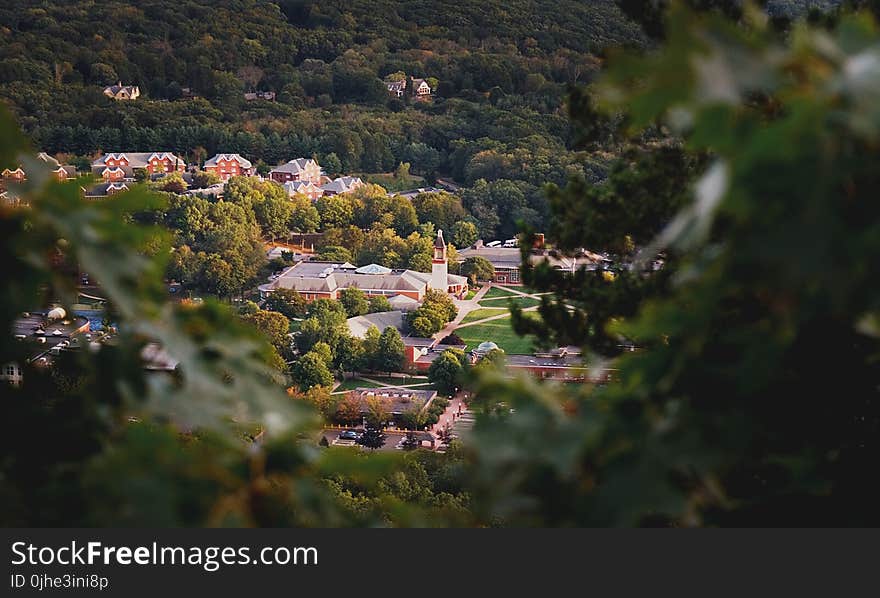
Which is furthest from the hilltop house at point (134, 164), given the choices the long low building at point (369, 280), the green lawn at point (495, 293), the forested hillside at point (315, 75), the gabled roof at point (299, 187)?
the green lawn at point (495, 293)

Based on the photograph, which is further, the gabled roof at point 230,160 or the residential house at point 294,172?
the gabled roof at point 230,160

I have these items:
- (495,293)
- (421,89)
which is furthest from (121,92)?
(495,293)

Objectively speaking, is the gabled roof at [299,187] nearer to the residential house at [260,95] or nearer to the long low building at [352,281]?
the long low building at [352,281]

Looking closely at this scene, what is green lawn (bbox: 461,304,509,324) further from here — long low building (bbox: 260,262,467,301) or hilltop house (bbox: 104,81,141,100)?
hilltop house (bbox: 104,81,141,100)

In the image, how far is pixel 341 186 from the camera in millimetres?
46625

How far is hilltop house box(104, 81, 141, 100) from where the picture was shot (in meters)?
55.5

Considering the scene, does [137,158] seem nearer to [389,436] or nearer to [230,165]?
[230,165]

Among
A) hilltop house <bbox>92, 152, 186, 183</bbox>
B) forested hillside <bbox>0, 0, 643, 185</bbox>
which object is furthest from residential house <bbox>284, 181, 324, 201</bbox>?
hilltop house <bbox>92, 152, 186, 183</bbox>

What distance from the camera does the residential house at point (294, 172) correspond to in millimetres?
48250

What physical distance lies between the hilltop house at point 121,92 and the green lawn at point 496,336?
28143 millimetres

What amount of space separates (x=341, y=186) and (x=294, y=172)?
2799 millimetres

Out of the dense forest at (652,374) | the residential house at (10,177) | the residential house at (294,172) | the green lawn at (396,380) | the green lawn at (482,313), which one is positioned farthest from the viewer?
the residential house at (294,172)

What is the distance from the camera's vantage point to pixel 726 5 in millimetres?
5590

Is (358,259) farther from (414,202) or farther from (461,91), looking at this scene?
(461,91)
